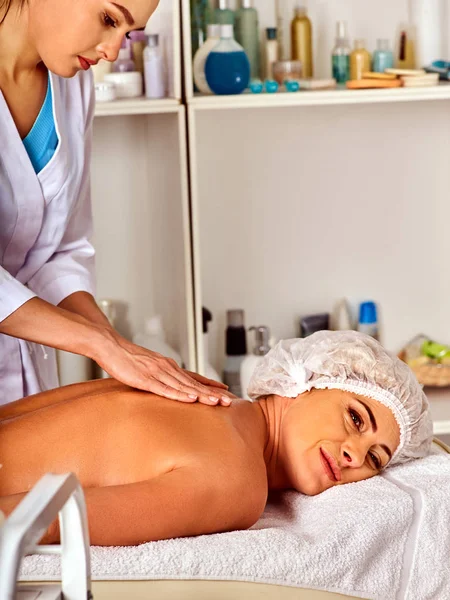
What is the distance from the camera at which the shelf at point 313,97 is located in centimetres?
237

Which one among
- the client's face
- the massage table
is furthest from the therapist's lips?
the massage table

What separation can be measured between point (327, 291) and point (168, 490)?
5.78 ft

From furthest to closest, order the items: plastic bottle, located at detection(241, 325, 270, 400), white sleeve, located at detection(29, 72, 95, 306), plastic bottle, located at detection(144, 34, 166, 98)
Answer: plastic bottle, located at detection(241, 325, 270, 400) → plastic bottle, located at detection(144, 34, 166, 98) → white sleeve, located at detection(29, 72, 95, 306)

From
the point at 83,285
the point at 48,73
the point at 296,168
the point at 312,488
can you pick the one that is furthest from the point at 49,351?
the point at 296,168

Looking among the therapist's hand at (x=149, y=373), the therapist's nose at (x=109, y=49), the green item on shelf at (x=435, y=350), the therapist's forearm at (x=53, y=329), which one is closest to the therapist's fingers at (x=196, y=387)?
the therapist's hand at (x=149, y=373)

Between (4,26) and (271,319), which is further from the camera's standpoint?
(271,319)

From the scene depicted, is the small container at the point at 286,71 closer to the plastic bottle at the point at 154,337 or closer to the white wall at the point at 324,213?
the white wall at the point at 324,213

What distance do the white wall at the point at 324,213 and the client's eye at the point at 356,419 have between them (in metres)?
1.38

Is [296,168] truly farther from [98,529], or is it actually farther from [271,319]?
[98,529]

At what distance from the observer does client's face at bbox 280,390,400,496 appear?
1.46 meters

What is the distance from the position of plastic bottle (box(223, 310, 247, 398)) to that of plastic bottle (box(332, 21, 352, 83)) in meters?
0.77

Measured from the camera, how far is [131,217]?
2.83 metres

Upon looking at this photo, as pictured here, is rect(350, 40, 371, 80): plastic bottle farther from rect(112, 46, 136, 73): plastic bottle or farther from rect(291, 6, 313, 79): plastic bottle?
rect(112, 46, 136, 73): plastic bottle

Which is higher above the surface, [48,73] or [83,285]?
[48,73]
